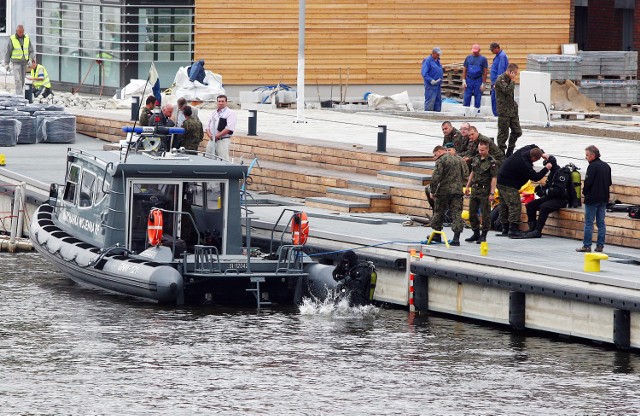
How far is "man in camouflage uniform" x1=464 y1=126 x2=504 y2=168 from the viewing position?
20.8 metres

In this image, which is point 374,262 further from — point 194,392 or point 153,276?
point 194,392

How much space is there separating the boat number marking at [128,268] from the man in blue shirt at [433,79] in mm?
16089

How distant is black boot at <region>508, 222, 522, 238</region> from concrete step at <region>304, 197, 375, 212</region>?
341 centimetres

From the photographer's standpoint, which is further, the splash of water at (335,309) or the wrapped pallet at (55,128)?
the wrapped pallet at (55,128)

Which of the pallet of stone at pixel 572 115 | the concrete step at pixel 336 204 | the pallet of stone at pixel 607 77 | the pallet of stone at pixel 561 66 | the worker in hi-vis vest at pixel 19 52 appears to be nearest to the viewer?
the concrete step at pixel 336 204

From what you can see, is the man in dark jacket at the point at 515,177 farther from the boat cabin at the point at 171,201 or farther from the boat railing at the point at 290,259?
the boat cabin at the point at 171,201

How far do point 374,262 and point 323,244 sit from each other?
1.23 m

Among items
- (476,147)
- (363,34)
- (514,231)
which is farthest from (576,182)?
(363,34)

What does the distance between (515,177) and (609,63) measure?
17.8 metres

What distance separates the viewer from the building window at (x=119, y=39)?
38781 millimetres

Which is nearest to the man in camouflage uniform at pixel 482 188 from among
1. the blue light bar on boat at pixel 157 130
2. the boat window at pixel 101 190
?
the blue light bar on boat at pixel 157 130

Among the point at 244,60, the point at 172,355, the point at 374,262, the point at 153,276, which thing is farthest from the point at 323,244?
the point at 244,60

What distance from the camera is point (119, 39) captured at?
128 ft

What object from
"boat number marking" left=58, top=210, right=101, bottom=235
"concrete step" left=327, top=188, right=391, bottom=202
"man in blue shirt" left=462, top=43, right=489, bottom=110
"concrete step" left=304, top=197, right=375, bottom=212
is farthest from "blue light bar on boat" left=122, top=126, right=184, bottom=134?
"man in blue shirt" left=462, top=43, right=489, bottom=110
